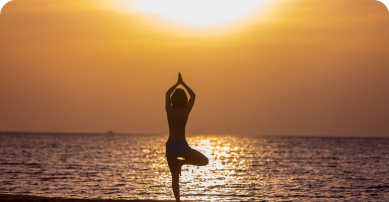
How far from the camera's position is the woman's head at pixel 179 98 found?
11180 mm

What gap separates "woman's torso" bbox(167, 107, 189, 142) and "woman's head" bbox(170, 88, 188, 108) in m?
0.13

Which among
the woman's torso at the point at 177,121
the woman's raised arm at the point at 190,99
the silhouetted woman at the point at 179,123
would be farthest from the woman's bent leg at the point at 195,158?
the woman's raised arm at the point at 190,99

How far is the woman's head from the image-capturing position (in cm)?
1118

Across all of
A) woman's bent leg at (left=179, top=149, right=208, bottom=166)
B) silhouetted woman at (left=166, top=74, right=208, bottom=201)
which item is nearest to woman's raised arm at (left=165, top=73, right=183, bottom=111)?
silhouetted woman at (left=166, top=74, right=208, bottom=201)

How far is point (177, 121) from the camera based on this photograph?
36.9 feet

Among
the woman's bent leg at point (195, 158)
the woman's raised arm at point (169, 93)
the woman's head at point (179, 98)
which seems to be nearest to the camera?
the woman's head at point (179, 98)

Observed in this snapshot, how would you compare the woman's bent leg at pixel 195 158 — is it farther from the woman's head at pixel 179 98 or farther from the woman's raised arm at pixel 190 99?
the woman's head at pixel 179 98

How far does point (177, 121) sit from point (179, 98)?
0.59 m

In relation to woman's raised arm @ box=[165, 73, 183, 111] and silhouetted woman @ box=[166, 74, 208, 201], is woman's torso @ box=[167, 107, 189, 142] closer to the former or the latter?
silhouetted woman @ box=[166, 74, 208, 201]

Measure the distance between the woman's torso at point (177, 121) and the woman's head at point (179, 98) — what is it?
13cm

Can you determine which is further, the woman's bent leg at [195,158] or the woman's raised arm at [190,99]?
the woman's bent leg at [195,158]

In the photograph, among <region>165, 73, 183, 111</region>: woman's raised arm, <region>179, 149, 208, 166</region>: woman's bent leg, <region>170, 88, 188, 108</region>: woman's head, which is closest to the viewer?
<region>170, 88, 188, 108</region>: woman's head

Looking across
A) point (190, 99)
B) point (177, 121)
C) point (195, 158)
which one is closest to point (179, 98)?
point (190, 99)

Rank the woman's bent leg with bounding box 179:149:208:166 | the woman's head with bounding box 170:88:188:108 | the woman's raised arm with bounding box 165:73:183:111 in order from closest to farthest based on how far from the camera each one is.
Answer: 1. the woman's head with bounding box 170:88:188:108
2. the woman's raised arm with bounding box 165:73:183:111
3. the woman's bent leg with bounding box 179:149:208:166
